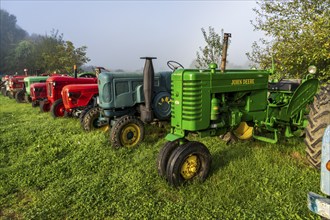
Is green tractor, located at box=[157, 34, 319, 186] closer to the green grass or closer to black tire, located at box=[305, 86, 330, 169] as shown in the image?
the green grass

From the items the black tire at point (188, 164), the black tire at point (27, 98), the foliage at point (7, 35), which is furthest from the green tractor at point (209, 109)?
the foliage at point (7, 35)

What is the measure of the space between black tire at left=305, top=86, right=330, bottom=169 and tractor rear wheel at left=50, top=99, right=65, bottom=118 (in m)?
7.40

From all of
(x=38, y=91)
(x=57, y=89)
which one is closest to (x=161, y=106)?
(x=57, y=89)

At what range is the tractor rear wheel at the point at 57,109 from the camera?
8.41 metres

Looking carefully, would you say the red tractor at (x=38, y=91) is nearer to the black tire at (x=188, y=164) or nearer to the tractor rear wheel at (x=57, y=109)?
the tractor rear wheel at (x=57, y=109)

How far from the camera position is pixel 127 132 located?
5.37m

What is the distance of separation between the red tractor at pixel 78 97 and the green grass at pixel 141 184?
2.10 meters

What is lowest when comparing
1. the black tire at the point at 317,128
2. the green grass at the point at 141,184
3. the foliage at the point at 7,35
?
the green grass at the point at 141,184

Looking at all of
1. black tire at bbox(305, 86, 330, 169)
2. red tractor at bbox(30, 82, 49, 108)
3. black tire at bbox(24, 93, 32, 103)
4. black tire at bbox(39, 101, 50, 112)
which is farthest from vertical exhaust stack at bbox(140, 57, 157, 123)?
black tire at bbox(24, 93, 32, 103)

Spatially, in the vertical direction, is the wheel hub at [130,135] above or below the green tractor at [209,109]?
below

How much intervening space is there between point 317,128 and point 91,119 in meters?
4.79

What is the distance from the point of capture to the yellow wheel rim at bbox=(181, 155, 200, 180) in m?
3.47

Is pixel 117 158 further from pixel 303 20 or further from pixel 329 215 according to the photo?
pixel 303 20

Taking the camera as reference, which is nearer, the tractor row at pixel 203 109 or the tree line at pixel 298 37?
the tractor row at pixel 203 109
